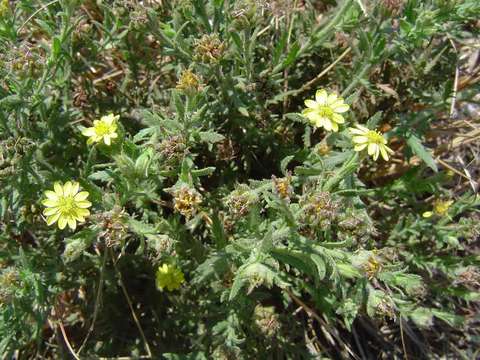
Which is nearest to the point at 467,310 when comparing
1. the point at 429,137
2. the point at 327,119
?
the point at 429,137

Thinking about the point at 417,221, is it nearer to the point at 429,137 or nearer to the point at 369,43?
the point at 429,137

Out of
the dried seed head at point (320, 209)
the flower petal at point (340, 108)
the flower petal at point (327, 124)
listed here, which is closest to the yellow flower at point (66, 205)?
the dried seed head at point (320, 209)

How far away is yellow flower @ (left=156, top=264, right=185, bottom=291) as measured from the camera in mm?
3312

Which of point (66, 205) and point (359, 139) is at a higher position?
point (66, 205)

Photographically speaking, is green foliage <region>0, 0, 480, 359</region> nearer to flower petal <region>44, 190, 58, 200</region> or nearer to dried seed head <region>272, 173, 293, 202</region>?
dried seed head <region>272, 173, 293, 202</region>

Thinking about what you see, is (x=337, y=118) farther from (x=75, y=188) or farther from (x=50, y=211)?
(x=50, y=211)

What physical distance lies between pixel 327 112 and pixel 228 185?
0.94 meters

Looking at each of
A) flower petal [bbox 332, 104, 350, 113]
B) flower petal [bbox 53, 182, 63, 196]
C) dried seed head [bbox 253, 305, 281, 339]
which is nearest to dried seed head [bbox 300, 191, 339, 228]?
flower petal [bbox 332, 104, 350, 113]

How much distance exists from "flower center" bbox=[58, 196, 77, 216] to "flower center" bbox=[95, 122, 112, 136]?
0.39 meters

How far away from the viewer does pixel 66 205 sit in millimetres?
2736

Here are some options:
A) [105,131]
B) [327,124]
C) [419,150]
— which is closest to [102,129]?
[105,131]

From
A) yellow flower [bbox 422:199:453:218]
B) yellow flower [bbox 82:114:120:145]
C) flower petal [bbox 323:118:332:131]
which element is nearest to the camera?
yellow flower [bbox 82:114:120:145]

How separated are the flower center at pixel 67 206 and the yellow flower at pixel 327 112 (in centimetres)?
140

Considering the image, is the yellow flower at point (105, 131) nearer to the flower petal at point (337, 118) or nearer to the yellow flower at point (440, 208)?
the flower petal at point (337, 118)
